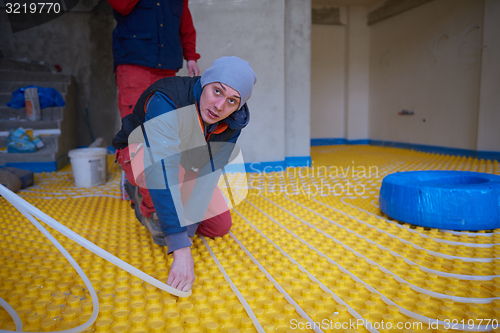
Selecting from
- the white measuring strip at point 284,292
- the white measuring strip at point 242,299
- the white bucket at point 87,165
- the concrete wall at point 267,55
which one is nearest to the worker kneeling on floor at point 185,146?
the white measuring strip at point 242,299

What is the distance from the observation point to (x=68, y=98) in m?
5.73

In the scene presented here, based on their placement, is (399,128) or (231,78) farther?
(399,128)

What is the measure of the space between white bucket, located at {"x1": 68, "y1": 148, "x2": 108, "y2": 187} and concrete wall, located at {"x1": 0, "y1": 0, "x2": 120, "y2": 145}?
10.3 feet

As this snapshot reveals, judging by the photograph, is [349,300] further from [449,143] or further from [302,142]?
[449,143]

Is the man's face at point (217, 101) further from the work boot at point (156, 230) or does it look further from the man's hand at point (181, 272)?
the work boot at point (156, 230)

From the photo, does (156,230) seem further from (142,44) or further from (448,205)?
(448,205)

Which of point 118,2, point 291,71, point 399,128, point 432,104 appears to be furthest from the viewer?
point 399,128

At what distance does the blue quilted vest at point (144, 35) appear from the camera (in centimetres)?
260

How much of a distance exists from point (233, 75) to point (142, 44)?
161 centimetres

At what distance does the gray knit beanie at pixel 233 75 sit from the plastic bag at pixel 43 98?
15.8ft

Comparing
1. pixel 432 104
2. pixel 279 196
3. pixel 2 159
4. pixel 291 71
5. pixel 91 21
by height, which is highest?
pixel 91 21

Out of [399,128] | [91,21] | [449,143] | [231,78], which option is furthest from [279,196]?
[91,21]

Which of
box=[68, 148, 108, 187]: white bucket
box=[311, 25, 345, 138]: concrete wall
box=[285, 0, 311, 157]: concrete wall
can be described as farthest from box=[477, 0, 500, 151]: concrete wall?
box=[68, 148, 108, 187]: white bucket

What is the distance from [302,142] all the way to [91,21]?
5102mm
